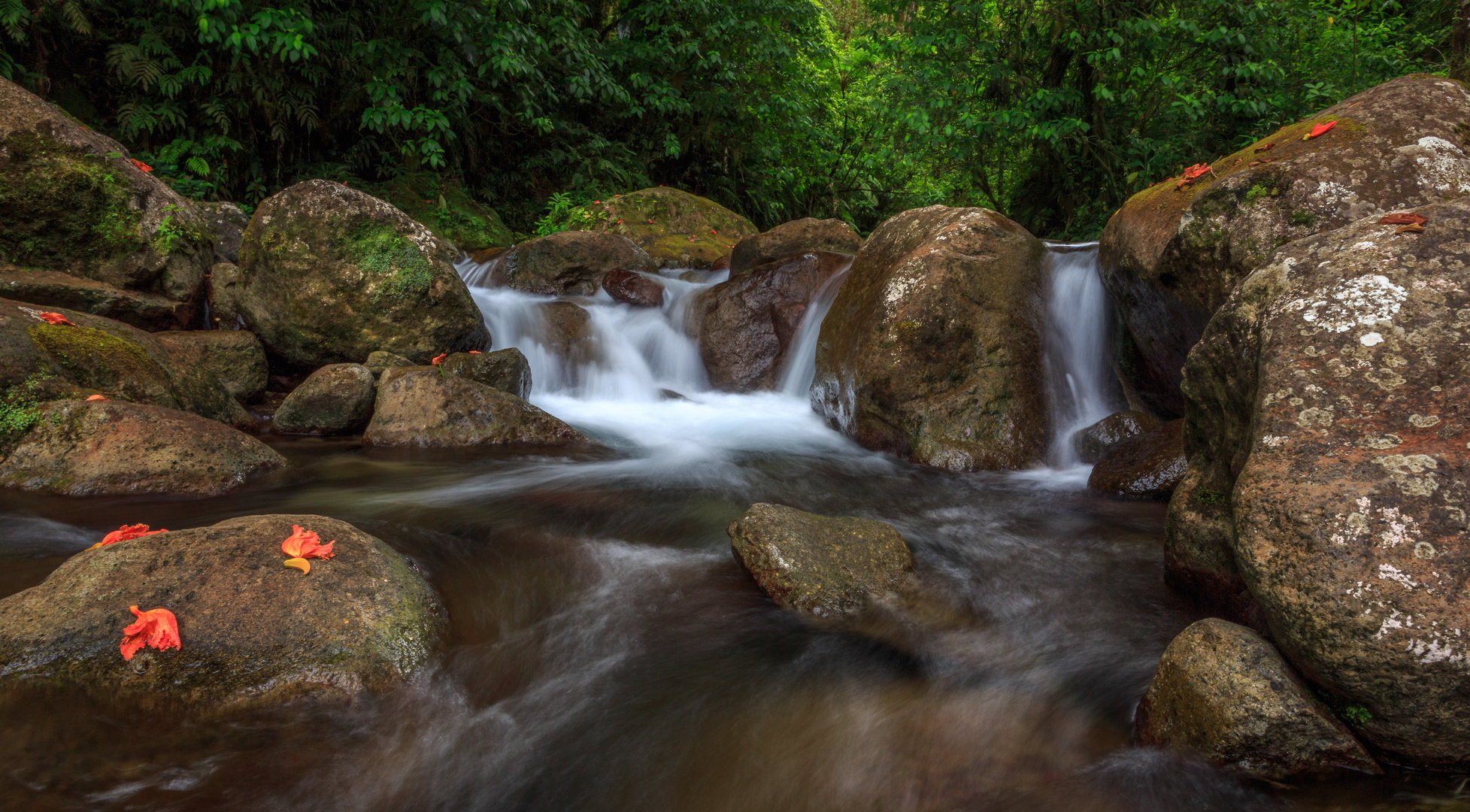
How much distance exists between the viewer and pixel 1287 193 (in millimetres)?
4594

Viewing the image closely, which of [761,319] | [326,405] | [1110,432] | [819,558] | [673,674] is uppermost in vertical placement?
[761,319]

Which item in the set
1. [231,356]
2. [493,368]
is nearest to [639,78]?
[493,368]

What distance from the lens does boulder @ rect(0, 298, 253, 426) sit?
466 cm

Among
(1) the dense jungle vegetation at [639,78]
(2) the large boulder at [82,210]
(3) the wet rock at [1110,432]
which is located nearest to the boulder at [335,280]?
(2) the large boulder at [82,210]

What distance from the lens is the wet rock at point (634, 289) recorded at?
10398 mm

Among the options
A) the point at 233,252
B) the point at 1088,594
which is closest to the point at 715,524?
the point at 1088,594

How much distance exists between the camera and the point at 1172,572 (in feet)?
11.8

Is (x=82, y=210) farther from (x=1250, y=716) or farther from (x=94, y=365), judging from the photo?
(x=1250, y=716)

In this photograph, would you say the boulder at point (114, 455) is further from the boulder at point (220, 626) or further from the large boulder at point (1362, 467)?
the large boulder at point (1362, 467)

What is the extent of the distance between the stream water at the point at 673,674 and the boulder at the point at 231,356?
125 centimetres

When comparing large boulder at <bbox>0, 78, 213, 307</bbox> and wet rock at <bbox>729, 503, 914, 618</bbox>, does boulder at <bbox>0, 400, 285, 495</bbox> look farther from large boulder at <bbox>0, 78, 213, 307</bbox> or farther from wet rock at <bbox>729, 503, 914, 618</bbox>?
wet rock at <bbox>729, 503, 914, 618</bbox>

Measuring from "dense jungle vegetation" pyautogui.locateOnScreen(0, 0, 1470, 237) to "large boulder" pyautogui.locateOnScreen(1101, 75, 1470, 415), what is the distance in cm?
509

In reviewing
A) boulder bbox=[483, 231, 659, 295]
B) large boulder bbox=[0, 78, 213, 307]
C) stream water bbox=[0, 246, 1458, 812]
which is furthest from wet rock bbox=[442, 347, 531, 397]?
boulder bbox=[483, 231, 659, 295]

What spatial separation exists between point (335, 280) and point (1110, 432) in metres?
7.47
